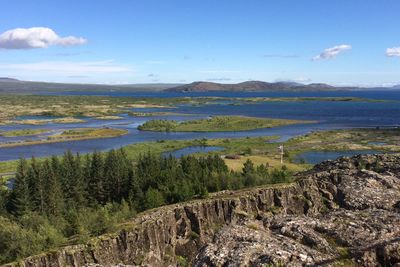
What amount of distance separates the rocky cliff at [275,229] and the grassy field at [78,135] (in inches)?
4019

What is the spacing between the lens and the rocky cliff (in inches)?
1018

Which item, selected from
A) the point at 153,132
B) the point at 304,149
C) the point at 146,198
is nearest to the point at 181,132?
the point at 153,132

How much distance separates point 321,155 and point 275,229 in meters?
91.4

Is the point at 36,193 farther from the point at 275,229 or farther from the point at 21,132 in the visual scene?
the point at 21,132

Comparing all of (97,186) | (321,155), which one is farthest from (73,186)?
(321,155)

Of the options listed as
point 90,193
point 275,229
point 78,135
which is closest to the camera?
point 275,229

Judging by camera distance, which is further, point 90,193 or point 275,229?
point 90,193

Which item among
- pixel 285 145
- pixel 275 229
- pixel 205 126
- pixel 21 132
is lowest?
pixel 21 132

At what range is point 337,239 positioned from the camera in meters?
28.2

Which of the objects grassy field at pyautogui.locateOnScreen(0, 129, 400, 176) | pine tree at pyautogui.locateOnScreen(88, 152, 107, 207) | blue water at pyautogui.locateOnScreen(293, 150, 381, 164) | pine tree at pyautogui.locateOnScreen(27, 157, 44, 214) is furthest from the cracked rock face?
blue water at pyautogui.locateOnScreen(293, 150, 381, 164)

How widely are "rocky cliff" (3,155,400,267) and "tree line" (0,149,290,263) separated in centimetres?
285

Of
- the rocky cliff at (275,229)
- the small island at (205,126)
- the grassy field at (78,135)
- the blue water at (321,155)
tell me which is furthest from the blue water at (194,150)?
the rocky cliff at (275,229)

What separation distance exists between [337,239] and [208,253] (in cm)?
868

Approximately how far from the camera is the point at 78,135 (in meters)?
160
